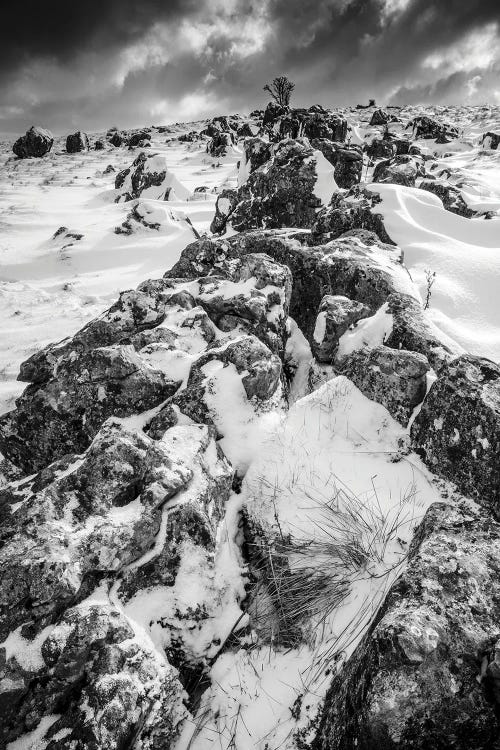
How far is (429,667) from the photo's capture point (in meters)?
1.35

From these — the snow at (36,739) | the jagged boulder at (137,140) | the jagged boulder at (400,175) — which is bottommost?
the snow at (36,739)

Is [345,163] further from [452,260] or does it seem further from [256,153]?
[452,260]

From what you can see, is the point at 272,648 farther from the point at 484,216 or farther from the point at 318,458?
the point at 484,216

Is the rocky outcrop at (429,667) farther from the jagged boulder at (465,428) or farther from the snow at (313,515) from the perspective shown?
the jagged boulder at (465,428)

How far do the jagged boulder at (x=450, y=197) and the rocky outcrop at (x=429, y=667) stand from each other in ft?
34.0

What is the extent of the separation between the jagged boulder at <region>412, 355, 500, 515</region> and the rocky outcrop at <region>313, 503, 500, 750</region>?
78cm

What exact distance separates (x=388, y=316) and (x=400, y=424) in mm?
1273

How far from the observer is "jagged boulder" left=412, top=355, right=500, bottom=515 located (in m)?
2.38

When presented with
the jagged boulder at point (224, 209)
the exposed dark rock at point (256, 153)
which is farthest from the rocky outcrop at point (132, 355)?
the exposed dark rock at point (256, 153)

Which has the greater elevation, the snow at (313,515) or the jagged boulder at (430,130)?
the jagged boulder at (430,130)

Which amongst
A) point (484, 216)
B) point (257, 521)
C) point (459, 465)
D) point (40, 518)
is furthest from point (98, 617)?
point (484, 216)

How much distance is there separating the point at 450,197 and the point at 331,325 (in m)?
8.57

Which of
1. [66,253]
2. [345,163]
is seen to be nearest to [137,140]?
[345,163]

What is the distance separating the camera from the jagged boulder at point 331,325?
3.91 meters
